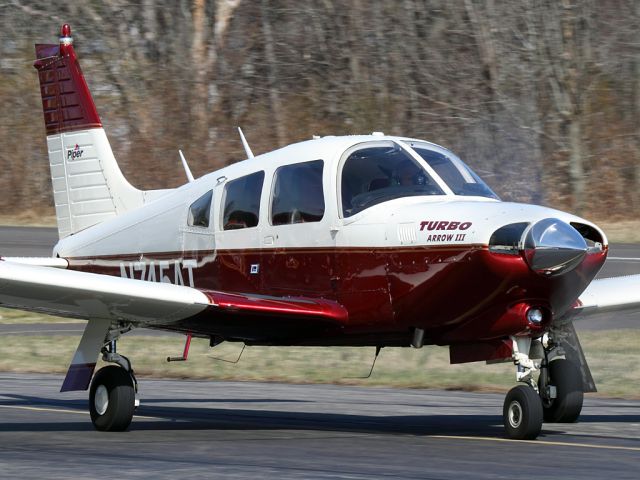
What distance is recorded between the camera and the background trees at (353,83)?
34188 millimetres

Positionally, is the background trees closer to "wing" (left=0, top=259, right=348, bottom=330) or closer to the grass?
the grass

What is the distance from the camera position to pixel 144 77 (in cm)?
3916

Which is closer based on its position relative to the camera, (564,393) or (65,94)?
(564,393)

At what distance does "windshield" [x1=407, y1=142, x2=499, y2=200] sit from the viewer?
9341mm

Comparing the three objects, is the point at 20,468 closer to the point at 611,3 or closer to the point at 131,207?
the point at 131,207

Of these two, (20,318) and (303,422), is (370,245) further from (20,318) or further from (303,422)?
(20,318)

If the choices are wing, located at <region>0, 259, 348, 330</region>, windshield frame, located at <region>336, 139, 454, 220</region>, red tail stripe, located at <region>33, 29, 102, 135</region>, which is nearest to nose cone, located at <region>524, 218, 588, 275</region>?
windshield frame, located at <region>336, 139, 454, 220</region>

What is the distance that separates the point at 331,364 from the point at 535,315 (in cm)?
823

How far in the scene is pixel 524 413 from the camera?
8.66m

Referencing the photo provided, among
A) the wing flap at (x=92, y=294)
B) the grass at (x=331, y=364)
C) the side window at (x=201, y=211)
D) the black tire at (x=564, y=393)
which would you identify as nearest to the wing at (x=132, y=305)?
the wing flap at (x=92, y=294)

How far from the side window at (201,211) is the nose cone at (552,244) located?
3.51m

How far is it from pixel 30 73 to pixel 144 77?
3852 mm

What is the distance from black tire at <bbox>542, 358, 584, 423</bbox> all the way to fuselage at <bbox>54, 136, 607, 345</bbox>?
4.57ft

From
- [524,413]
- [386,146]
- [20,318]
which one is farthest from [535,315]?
[20,318]
